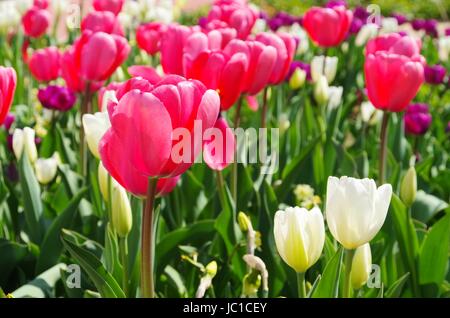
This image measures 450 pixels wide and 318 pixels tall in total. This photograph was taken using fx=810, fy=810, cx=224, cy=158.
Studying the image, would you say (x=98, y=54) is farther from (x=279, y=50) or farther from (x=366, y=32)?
(x=366, y=32)

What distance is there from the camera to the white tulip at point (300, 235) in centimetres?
135

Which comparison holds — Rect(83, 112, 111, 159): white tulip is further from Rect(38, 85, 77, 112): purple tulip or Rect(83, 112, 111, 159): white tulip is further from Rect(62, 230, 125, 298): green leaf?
Rect(38, 85, 77, 112): purple tulip

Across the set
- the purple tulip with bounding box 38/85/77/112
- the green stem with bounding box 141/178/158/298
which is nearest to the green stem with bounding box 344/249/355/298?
the green stem with bounding box 141/178/158/298

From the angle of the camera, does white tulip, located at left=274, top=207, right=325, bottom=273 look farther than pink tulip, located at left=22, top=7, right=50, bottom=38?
No

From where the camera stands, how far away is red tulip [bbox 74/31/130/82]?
2225mm

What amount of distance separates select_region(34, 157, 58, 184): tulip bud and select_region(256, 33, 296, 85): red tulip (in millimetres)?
645

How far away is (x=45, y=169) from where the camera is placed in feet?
7.27

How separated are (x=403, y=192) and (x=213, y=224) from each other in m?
0.46

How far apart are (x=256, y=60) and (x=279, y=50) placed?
196 mm

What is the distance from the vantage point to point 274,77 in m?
2.25

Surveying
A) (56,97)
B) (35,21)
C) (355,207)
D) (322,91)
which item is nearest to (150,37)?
(56,97)

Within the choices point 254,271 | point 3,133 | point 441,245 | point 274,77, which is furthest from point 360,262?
point 3,133

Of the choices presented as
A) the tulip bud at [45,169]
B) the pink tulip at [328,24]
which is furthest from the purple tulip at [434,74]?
the tulip bud at [45,169]

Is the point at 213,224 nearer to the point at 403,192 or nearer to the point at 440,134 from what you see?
the point at 403,192
